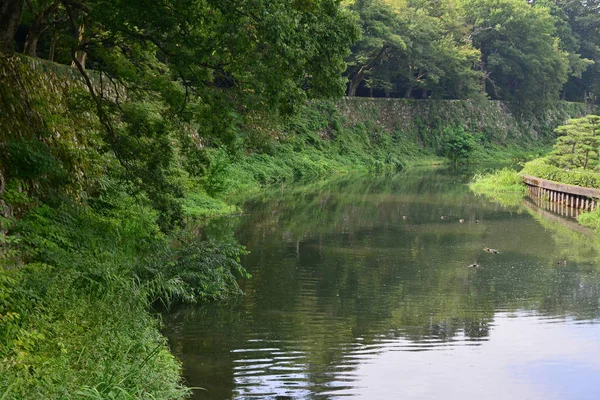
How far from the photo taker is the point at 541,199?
110 ft

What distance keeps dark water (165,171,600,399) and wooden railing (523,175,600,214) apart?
358 centimetres

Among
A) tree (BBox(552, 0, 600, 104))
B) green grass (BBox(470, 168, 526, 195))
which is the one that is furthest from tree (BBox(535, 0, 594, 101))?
green grass (BBox(470, 168, 526, 195))

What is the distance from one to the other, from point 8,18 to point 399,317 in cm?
809

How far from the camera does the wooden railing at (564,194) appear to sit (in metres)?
28.5

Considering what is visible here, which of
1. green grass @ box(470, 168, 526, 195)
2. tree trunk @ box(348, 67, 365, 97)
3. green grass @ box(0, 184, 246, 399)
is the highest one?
tree trunk @ box(348, 67, 365, 97)

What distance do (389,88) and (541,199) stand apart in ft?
77.0

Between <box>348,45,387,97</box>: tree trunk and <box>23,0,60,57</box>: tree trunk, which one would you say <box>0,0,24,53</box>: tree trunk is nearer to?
<box>23,0,60,57</box>: tree trunk

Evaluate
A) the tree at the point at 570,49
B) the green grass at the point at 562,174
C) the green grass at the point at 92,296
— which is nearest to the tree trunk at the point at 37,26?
the green grass at the point at 92,296

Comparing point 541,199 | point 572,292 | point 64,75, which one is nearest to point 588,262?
point 572,292

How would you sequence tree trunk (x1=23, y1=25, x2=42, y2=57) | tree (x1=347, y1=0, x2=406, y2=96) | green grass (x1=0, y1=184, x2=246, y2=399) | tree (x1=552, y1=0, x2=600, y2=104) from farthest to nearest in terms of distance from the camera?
tree (x1=552, y1=0, x2=600, y2=104) → tree (x1=347, y1=0, x2=406, y2=96) → tree trunk (x1=23, y1=25, x2=42, y2=57) → green grass (x1=0, y1=184, x2=246, y2=399)

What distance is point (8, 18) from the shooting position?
45.3 ft

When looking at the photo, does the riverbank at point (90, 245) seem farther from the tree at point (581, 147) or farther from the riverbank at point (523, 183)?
the tree at point (581, 147)

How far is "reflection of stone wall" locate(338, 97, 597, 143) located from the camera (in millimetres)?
56438

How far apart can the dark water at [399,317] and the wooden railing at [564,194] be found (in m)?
3.58
